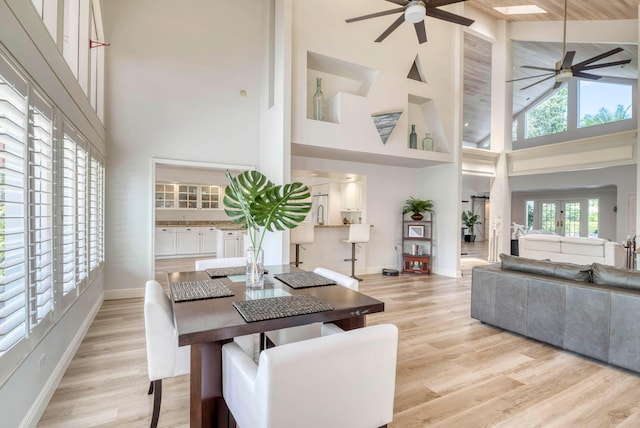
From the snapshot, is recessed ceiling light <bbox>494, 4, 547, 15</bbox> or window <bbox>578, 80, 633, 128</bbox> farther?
window <bbox>578, 80, 633, 128</bbox>

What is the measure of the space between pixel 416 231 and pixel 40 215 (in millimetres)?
5779

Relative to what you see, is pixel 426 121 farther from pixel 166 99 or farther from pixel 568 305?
pixel 166 99

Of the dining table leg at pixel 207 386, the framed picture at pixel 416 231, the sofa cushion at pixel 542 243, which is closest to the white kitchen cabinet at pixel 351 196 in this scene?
the framed picture at pixel 416 231

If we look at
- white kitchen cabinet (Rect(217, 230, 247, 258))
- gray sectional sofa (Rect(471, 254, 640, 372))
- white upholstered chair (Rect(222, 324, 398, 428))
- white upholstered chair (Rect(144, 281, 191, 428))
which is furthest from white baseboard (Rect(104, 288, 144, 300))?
gray sectional sofa (Rect(471, 254, 640, 372))

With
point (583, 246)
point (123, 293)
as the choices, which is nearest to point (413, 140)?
point (583, 246)

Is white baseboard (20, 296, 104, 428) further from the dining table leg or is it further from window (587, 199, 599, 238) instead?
window (587, 199, 599, 238)

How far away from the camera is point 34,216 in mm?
1639

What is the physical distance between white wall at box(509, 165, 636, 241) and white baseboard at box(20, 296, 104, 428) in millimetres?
8952

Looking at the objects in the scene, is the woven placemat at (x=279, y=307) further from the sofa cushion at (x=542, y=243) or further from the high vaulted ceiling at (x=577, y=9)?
the high vaulted ceiling at (x=577, y=9)

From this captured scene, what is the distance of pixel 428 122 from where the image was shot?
611 centimetres

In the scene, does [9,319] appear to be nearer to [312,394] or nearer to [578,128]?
[312,394]

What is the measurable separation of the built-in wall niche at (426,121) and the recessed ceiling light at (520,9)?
2.93 meters

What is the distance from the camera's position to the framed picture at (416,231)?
20.7ft

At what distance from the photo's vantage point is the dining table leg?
4.64 ft
